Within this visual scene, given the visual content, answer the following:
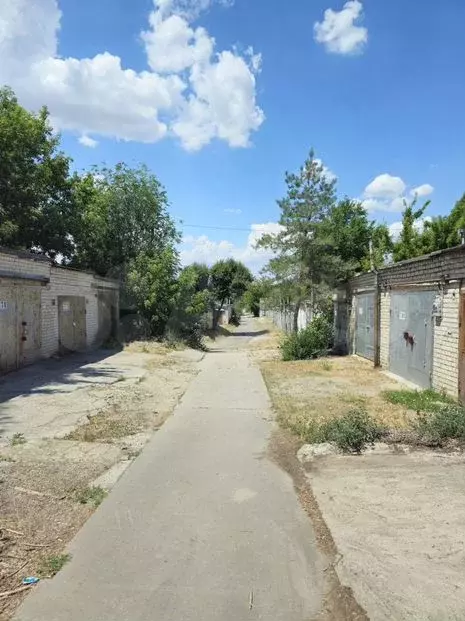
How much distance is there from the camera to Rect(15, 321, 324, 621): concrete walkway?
3064mm

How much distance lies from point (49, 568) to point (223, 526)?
1.42 m

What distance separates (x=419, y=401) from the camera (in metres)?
9.27

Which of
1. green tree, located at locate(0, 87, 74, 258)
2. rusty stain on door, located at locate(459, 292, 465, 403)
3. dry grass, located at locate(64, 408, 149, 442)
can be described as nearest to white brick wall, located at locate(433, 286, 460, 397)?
rusty stain on door, located at locate(459, 292, 465, 403)

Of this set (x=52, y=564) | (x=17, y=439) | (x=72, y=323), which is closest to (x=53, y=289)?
(x=72, y=323)

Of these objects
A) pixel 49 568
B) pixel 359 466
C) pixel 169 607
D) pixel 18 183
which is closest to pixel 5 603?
pixel 49 568

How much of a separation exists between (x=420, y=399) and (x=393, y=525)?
5758mm

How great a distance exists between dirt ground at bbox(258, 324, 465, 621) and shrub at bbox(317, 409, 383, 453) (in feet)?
0.68

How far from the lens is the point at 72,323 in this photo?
17172 mm

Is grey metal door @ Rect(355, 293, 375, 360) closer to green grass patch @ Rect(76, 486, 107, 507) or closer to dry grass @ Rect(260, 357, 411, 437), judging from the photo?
dry grass @ Rect(260, 357, 411, 437)

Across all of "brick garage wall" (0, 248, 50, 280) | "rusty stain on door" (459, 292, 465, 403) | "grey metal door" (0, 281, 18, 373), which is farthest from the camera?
"brick garage wall" (0, 248, 50, 280)

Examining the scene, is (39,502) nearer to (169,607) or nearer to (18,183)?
(169,607)

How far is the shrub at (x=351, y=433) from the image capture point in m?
6.30

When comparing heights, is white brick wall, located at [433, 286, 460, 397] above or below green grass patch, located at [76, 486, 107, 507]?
above

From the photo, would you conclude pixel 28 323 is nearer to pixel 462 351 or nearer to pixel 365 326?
pixel 365 326
